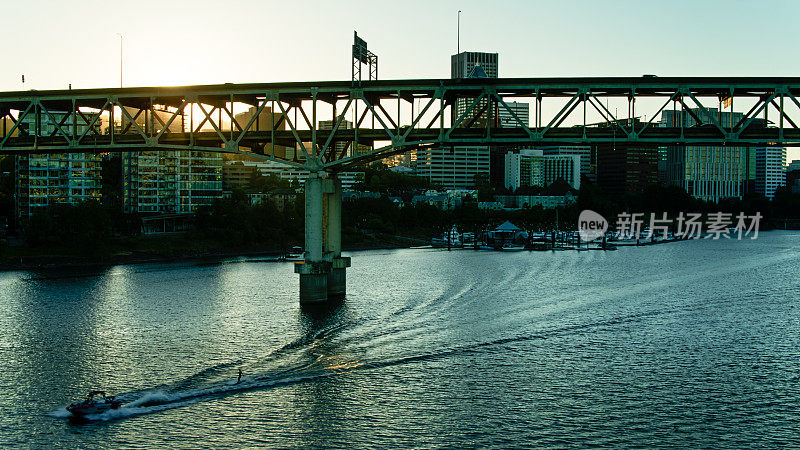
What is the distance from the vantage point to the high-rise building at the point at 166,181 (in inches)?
6619

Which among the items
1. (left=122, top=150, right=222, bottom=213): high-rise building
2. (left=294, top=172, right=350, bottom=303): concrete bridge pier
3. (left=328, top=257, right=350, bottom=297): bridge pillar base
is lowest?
(left=328, top=257, right=350, bottom=297): bridge pillar base

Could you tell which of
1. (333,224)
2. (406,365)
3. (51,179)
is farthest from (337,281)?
(51,179)

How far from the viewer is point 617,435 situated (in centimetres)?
3341

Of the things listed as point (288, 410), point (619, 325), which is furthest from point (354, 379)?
point (619, 325)

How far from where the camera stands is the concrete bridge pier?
204ft

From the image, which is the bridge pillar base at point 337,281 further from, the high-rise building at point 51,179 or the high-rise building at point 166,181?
the high-rise building at point 51,179

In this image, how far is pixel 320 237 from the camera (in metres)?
62.5

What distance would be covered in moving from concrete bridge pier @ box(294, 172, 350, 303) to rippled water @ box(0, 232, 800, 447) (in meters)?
2.88

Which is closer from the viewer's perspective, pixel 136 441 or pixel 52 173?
pixel 136 441

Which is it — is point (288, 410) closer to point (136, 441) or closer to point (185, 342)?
point (136, 441)

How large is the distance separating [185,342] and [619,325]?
34981mm

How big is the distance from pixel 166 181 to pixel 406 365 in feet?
464

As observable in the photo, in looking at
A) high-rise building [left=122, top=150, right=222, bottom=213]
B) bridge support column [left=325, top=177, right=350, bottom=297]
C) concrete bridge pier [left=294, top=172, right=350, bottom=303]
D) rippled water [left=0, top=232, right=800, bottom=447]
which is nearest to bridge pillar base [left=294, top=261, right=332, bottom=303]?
concrete bridge pier [left=294, top=172, right=350, bottom=303]

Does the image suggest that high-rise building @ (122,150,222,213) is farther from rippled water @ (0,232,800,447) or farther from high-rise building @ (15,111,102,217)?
rippled water @ (0,232,800,447)
